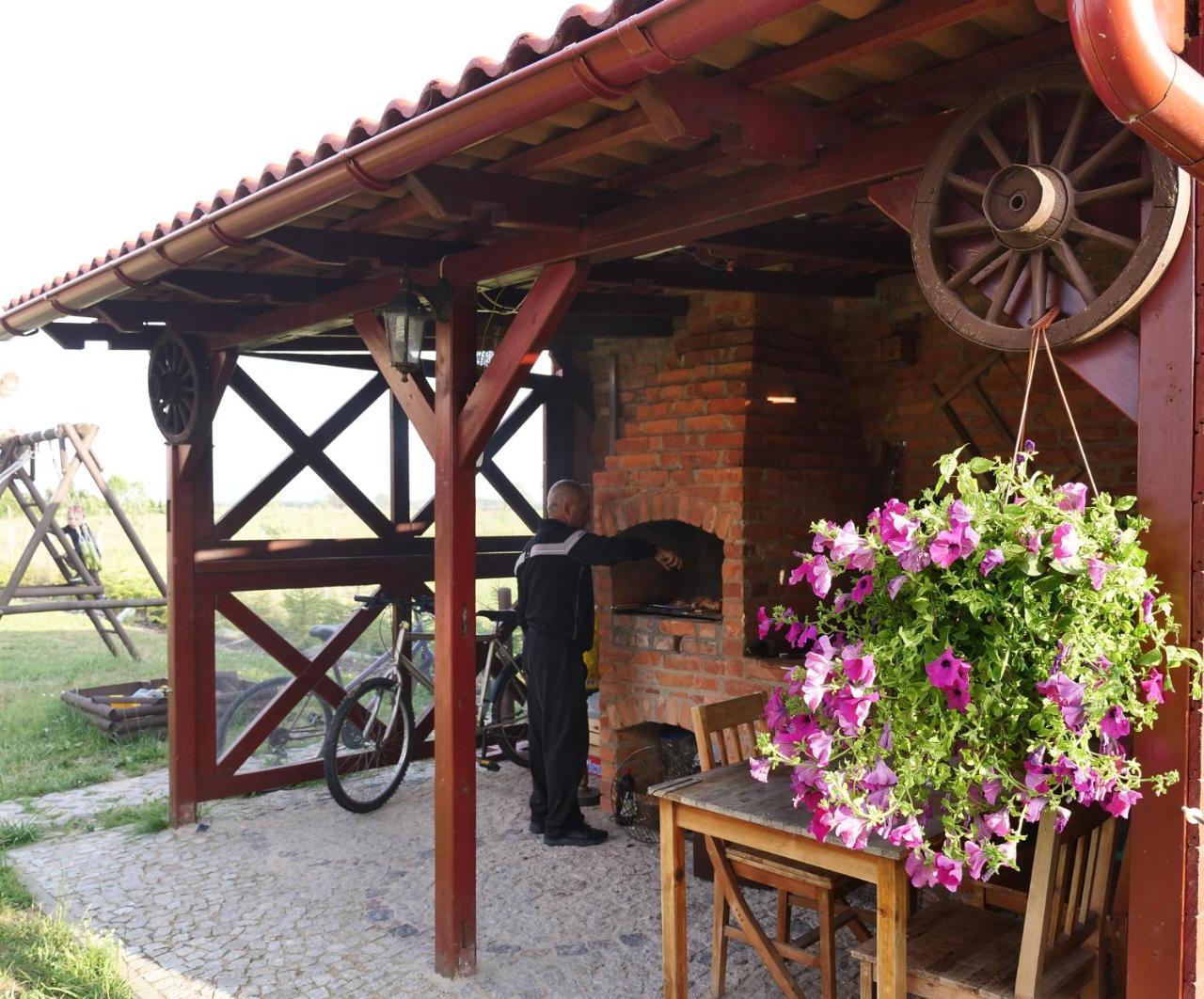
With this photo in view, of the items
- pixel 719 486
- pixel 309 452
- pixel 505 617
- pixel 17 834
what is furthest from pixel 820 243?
pixel 17 834

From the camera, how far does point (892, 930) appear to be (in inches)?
110

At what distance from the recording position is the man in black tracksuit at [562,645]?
216 inches

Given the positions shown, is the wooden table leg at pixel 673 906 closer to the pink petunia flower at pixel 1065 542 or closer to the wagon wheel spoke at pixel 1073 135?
the pink petunia flower at pixel 1065 542

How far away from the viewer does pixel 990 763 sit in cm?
206

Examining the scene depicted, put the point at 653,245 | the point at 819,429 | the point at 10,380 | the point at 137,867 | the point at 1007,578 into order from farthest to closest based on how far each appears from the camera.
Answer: the point at 10,380, the point at 819,429, the point at 137,867, the point at 653,245, the point at 1007,578

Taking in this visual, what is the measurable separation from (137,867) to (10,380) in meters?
8.82

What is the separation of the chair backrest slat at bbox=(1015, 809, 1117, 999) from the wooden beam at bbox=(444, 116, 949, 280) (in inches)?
70.9

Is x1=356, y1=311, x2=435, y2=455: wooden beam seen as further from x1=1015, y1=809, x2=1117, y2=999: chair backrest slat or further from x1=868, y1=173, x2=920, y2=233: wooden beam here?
x1=1015, y1=809, x2=1117, y2=999: chair backrest slat

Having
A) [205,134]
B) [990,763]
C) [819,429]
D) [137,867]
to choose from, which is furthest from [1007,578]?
[205,134]

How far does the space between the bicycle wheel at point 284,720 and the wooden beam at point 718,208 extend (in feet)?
13.1

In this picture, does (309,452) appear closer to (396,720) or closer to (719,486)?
(396,720)

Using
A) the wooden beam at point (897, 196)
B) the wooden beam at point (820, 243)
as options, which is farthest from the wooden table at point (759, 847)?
the wooden beam at point (820, 243)

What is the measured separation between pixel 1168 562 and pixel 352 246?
126 inches

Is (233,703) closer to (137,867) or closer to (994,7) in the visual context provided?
(137,867)
